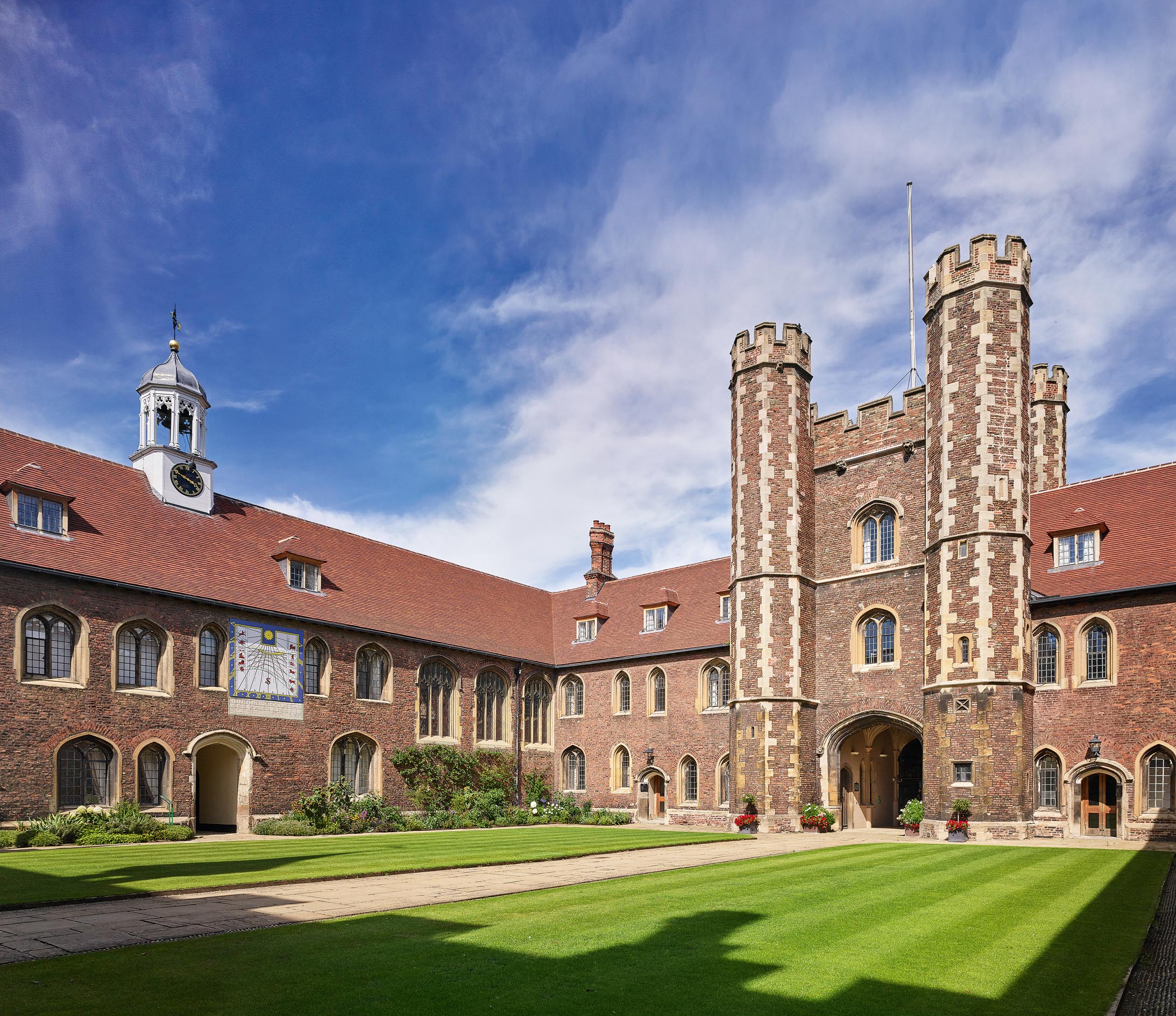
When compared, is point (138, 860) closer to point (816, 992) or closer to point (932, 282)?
point (816, 992)

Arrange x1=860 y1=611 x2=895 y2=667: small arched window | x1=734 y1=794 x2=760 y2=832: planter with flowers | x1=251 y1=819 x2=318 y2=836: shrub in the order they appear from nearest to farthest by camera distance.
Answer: x1=251 y1=819 x2=318 y2=836: shrub < x1=734 y1=794 x2=760 y2=832: planter with flowers < x1=860 y1=611 x2=895 y2=667: small arched window

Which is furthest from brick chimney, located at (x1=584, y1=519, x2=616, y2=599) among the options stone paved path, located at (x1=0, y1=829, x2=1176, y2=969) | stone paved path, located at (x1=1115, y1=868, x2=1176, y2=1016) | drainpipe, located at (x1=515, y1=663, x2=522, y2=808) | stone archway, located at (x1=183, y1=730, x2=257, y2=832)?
stone paved path, located at (x1=1115, y1=868, x2=1176, y2=1016)

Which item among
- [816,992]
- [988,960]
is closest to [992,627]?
[988,960]

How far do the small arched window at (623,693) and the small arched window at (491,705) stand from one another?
4.65 metres

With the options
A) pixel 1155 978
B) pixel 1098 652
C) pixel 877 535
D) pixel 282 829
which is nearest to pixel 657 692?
pixel 877 535

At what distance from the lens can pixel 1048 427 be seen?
33969 millimetres

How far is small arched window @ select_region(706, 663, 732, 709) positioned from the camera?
111 ft

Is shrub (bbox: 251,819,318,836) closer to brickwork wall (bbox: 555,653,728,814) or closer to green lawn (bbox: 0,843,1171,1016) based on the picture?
brickwork wall (bbox: 555,653,728,814)

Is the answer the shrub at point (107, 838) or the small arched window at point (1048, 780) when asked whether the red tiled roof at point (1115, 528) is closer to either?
the small arched window at point (1048, 780)

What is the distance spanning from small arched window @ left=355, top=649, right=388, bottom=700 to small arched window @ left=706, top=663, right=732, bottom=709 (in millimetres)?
12057

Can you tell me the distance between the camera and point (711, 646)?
33.9 m

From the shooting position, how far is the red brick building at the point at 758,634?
24.2 meters

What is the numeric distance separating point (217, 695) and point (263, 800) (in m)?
3.56

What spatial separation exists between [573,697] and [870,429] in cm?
1735
